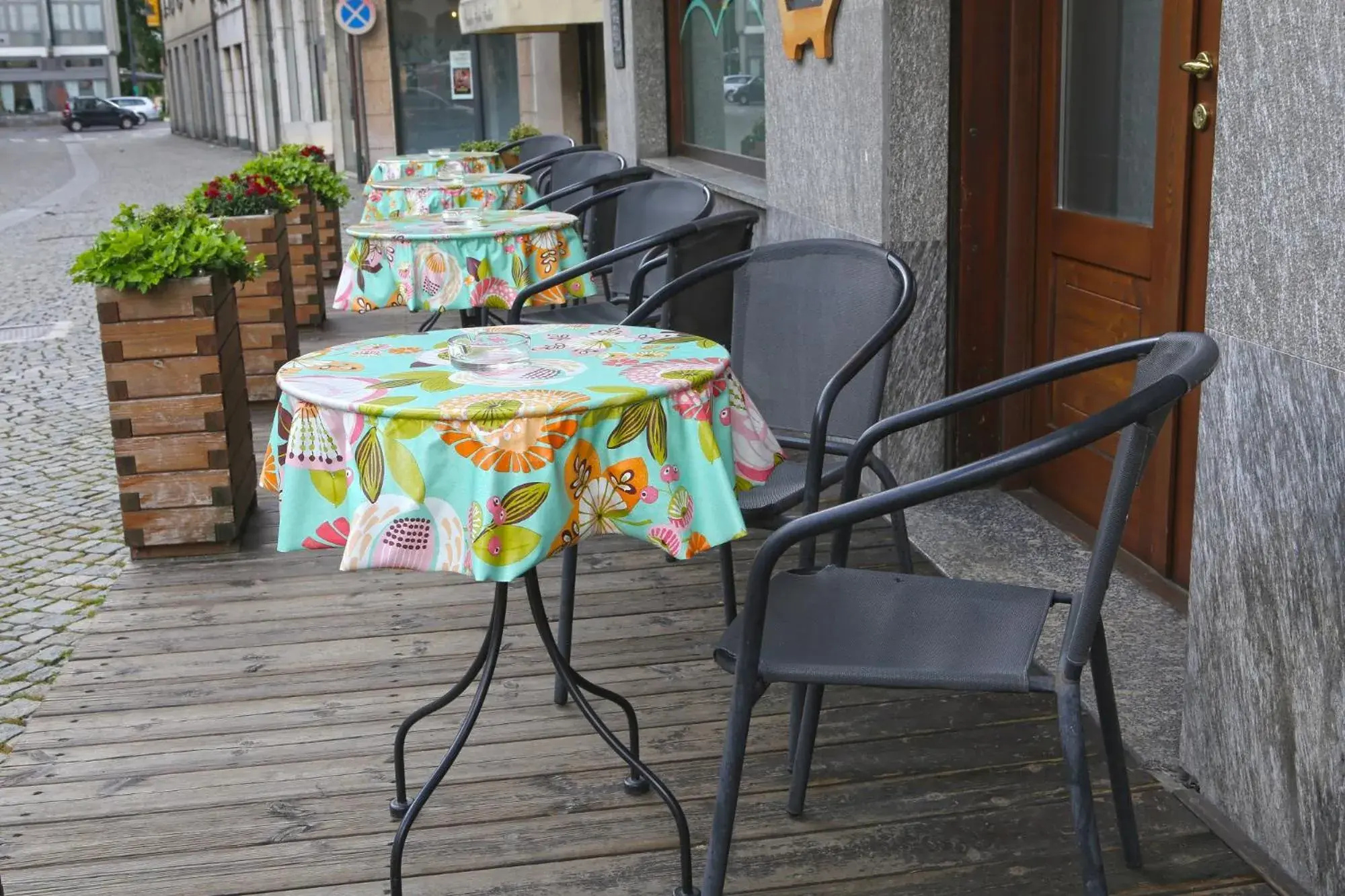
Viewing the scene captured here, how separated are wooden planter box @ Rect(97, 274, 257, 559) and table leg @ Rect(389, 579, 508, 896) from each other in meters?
2.11

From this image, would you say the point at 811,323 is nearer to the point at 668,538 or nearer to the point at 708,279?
the point at 708,279

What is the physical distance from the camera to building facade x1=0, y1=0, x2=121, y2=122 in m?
77.6

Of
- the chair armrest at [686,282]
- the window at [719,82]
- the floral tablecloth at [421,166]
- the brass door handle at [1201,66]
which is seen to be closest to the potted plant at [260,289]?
the floral tablecloth at [421,166]

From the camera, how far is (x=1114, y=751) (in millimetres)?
2480

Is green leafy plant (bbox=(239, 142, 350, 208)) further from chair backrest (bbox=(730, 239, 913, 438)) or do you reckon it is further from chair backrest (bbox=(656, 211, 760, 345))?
chair backrest (bbox=(730, 239, 913, 438))

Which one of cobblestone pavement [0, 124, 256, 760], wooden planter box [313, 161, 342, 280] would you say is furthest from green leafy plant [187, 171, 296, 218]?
wooden planter box [313, 161, 342, 280]

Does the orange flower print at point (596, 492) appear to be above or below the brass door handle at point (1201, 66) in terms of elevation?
below

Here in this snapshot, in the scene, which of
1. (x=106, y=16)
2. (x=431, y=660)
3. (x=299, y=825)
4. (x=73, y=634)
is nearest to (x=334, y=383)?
(x=299, y=825)

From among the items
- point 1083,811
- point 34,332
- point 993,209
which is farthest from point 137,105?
point 1083,811

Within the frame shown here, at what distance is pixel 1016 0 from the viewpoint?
4.46 metres

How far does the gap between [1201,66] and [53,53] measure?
280ft

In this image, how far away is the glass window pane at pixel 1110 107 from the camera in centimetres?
386

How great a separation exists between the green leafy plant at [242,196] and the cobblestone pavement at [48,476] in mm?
1132

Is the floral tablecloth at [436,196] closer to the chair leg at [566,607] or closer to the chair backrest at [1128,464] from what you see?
the chair leg at [566,607]
